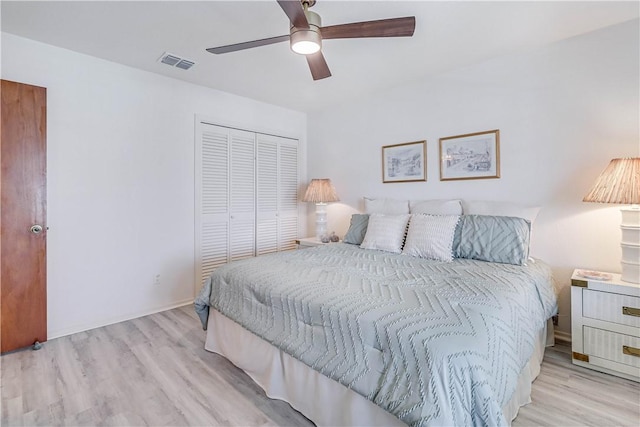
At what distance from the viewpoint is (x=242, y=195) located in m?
3.91

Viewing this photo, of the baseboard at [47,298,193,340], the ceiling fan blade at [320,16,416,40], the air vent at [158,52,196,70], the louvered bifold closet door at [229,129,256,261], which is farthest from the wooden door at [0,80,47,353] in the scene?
the ceiling fan blade at [320,16,416,40]

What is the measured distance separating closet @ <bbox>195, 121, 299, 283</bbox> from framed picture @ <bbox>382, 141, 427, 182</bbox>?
57.4 inches

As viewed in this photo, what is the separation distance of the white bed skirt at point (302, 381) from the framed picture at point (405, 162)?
1817 millimetres

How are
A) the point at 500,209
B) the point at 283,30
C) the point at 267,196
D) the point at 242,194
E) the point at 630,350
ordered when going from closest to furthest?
the point at 630,350 < the point at 283,30 < the point at 500,209 < the point at 242,194 < the point at 267,196

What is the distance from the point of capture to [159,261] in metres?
3.23

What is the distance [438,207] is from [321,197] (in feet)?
4.85

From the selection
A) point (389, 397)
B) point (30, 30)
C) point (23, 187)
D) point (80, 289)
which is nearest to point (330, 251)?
point (389, 397)

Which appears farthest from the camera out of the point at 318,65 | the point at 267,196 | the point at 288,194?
the point at 288,194

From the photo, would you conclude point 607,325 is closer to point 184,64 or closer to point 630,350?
point 630,350

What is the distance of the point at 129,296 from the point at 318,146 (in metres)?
2.98

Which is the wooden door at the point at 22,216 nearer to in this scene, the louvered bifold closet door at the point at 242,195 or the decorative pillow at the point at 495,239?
the louvered bifold closet door at the point at 242,195

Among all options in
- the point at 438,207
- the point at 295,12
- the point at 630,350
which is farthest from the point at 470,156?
the point at 295,12

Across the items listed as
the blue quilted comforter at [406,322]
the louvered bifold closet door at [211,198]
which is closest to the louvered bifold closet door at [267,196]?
the louvered bifold closet door at [211,198]

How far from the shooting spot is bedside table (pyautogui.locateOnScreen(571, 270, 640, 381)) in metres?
1.94
